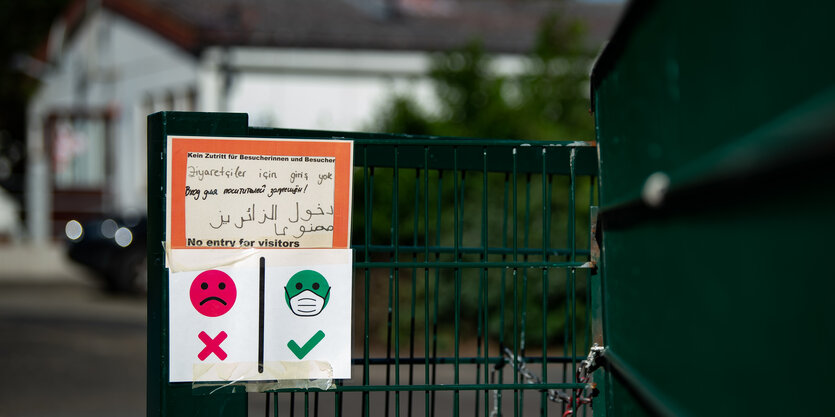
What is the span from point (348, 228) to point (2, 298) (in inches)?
474

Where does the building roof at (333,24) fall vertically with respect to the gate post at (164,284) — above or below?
above

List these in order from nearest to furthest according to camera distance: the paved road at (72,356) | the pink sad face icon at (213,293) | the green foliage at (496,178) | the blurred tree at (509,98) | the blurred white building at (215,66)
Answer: the pink sad face icon at (213,293)
the paved road at (72,356)
the green foliage at (496,178)
the blurred tree at (509,98)
the blurred white building at (215,66)

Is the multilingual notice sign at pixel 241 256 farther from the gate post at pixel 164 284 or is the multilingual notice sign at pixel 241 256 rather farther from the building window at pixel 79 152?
the building window at pixel 79 152

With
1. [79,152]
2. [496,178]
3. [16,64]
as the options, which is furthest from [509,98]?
[16,64]

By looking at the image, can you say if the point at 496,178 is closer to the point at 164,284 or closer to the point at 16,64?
the point at 164,284

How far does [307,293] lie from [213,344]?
0.26 meters

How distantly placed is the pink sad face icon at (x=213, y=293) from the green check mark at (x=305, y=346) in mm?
177

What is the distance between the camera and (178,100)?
17828 mm

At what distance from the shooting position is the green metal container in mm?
911

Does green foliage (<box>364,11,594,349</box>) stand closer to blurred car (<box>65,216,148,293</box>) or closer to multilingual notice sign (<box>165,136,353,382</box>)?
multilingual notice sign (<box>165,136,353,382</box>)

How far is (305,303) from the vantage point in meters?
2.12

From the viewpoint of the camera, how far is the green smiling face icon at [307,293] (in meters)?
2.12

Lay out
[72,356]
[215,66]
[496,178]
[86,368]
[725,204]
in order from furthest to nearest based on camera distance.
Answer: [215,66], [496,178], [72,356], [86,368], [725,204]

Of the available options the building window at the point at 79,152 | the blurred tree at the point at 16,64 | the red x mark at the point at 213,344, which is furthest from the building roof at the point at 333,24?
the red x mark at the point at 213,344
